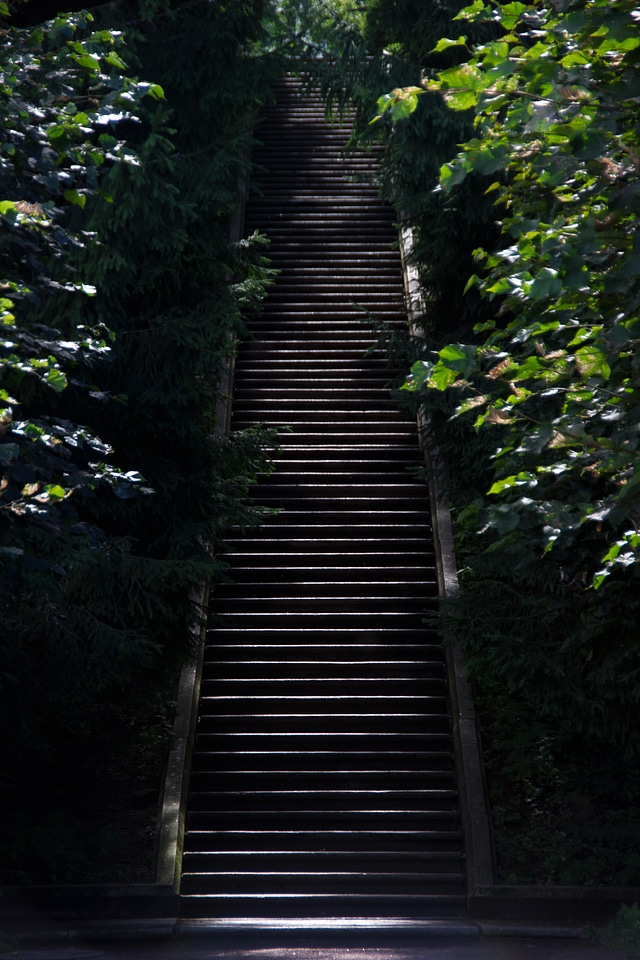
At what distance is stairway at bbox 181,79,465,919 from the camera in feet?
31.3

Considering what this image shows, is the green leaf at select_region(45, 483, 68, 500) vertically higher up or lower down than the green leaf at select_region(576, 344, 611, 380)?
lower down

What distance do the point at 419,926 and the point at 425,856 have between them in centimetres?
97

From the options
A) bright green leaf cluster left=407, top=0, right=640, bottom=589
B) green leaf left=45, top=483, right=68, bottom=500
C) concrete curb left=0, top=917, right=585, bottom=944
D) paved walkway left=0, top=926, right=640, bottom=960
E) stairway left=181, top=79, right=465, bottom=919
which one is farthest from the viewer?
stairway left=181, top=79, right=465, bottom=919

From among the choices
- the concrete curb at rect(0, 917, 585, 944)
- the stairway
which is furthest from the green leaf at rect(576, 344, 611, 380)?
the stairway

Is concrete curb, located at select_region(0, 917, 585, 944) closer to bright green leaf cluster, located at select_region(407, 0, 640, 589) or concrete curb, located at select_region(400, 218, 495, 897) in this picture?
concrete curb, located at select_region(400, 218, 495, 897)

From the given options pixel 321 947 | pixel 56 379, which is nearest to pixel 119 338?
pixel 56 379

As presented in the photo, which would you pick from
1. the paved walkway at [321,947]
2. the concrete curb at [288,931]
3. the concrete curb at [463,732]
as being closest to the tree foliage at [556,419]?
the concrete curb at [463,732]

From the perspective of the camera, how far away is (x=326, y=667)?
11.6 m

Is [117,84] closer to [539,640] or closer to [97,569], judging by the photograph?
[97,569]

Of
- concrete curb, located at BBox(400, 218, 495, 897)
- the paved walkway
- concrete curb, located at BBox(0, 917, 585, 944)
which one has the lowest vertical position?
the paved walkway

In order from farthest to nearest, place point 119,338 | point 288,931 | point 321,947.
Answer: point 119,338, point 288,931, point 321,947

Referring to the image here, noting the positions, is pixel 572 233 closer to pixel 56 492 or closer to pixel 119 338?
pixel 56 492

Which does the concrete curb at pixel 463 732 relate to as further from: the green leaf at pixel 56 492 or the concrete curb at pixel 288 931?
the green leaf at pixel 56 492

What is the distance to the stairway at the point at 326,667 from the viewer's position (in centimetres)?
953
